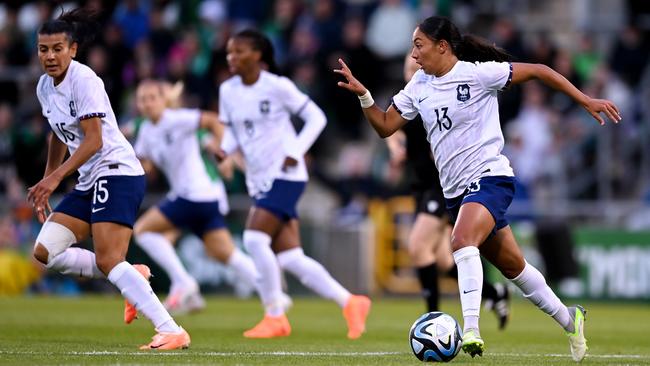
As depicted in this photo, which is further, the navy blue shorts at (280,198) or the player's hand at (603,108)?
the navy blue shorts at (280,198)

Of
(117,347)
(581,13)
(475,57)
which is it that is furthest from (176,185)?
(581,13)

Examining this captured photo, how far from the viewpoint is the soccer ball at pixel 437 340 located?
8.27m

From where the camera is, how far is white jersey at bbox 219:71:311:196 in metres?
11.8

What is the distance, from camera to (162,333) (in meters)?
8.99

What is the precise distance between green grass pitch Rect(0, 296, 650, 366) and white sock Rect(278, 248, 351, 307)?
39cm

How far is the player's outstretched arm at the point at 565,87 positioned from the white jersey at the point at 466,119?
0.27 ft

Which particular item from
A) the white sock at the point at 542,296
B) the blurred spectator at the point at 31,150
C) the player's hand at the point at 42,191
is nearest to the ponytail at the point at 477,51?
the white sock at the point at 542,296

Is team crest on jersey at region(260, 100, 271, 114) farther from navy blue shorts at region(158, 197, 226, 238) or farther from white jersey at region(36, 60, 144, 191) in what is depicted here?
navy blue shorts at region(158, 197, 226, 238)

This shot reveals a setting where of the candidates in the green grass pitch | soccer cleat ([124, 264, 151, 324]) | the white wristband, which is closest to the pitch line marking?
the green grass pitch

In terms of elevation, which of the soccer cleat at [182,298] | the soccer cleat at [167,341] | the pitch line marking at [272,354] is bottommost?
the soccer cleat at [182,298]

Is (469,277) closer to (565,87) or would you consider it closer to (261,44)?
(565,87)

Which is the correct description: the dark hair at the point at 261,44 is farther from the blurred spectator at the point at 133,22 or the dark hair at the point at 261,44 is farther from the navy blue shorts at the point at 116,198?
the blurred spectator at the point at 133,22

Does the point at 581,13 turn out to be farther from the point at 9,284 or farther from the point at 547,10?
the point at 9,284

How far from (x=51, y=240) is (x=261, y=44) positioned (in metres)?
3.37
